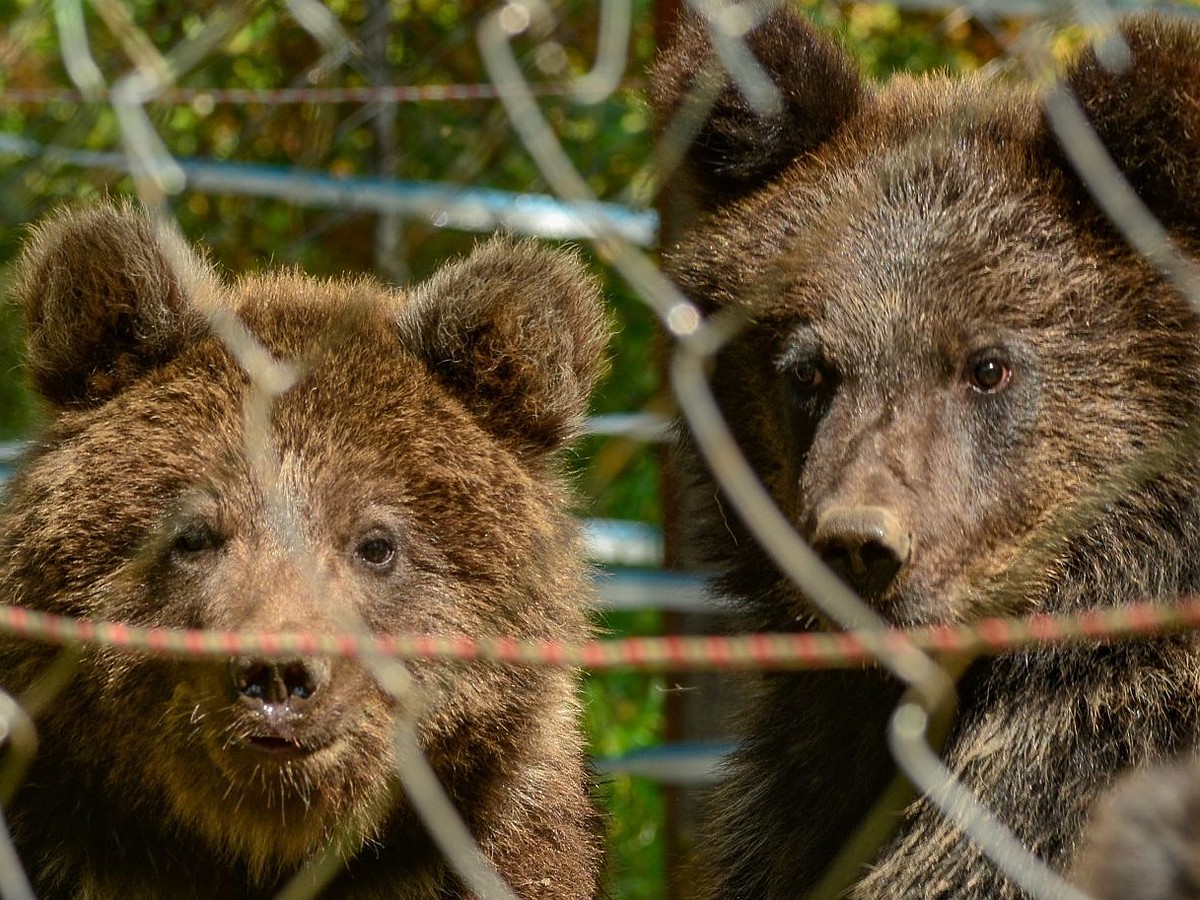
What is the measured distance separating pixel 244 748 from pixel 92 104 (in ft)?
10.8

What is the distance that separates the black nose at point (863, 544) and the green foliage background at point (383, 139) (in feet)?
12.0

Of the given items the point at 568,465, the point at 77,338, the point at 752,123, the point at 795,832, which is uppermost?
the point at 752,123

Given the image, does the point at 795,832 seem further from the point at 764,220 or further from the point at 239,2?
the point at 239,2

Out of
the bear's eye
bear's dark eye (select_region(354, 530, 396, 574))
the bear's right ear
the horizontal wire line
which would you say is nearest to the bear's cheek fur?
bear's dark eye (select_region(354, 530, 396, 574))

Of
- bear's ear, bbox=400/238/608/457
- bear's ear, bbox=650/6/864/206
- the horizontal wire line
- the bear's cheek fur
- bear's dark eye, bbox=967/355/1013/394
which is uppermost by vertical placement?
bear's ear, bbox=650/6/864/206

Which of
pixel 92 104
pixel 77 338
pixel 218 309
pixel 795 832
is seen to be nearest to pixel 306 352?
pixel 218 309

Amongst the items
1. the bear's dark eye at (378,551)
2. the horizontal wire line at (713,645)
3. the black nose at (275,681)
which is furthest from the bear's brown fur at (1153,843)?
the bear's dark eye at (378,551)

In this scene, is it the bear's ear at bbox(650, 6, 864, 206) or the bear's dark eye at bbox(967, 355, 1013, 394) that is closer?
the bear's dark eye at bbox(967, 355, 1013, 394)

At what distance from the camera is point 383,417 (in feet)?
13.2

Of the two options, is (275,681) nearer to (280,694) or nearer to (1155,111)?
(280,694)

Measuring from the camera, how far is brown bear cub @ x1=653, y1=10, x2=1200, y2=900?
346 centimetres

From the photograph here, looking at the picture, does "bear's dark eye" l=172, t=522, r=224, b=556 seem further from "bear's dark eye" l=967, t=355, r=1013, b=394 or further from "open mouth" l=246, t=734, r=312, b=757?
"bear's dark eye" l=967, t=355, r=1013, b=394

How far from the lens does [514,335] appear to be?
4.16 metres

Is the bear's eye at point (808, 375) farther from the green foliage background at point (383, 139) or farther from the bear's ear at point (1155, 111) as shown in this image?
the green foliage background at point (383, 139)
